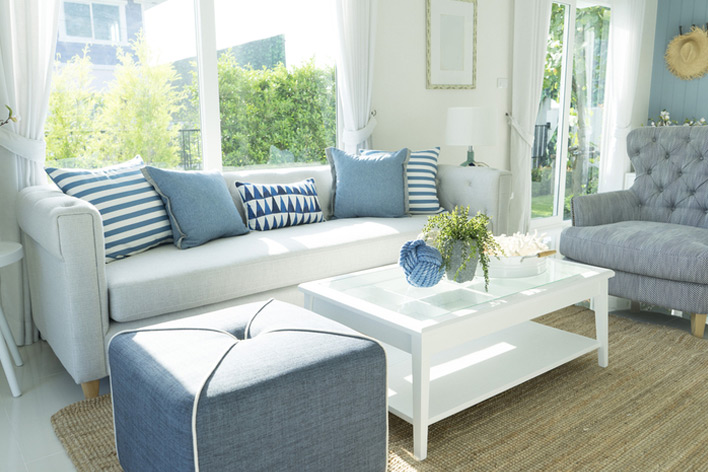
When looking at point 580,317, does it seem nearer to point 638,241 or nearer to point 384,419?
point 638,241

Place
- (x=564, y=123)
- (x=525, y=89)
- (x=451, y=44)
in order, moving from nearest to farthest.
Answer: (x=451, y=44) < (x=525, y=89) < (x=564, y=123)

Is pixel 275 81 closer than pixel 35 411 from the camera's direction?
No

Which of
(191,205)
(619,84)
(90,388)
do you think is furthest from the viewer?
(619,84)

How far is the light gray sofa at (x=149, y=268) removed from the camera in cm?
215

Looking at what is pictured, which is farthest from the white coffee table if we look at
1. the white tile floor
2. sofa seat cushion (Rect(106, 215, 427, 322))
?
the white tile floor

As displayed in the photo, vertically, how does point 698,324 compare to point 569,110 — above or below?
below

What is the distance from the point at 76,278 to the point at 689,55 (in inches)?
247

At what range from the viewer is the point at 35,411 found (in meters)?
2.18

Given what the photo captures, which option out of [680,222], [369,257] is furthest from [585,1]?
[369,257]

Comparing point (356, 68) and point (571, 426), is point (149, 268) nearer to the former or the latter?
point (571, 426)

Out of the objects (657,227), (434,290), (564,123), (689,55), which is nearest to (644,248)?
(657,227)

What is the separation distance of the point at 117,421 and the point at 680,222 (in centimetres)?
312

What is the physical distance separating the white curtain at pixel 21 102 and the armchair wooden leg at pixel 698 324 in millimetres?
3271

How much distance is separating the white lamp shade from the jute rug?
192 centimetres
